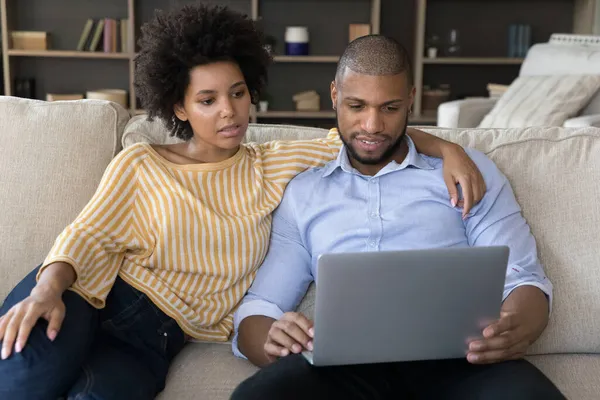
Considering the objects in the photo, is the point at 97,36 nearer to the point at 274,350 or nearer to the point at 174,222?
the point at 174,222

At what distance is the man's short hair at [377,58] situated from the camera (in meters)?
1.54

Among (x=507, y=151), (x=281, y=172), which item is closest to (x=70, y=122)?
(x=281, y=172)

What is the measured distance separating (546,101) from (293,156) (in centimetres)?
217

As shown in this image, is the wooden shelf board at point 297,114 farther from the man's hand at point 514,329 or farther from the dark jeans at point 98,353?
the man's hand at point 514,329

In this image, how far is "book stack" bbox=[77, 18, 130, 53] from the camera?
474 cm

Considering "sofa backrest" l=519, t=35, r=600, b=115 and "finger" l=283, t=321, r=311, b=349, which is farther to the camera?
"sofa backrest" l=519, t=35, r=600, b=115

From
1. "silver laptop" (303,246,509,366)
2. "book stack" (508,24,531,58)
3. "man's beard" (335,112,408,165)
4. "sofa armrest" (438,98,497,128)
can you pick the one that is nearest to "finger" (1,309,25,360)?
"silver laptop" (303,246,509,366)

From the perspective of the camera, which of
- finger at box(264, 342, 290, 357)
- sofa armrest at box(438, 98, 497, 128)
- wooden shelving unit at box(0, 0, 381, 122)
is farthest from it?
wooden shelving unit at box(0, 0, 381, 122)

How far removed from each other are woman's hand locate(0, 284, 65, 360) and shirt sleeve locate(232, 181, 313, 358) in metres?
0.37

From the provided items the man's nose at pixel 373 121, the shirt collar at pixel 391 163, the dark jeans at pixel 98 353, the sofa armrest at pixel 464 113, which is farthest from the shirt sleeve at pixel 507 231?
the sofa armrest at pixel 464 113

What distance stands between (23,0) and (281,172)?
13.0 feet

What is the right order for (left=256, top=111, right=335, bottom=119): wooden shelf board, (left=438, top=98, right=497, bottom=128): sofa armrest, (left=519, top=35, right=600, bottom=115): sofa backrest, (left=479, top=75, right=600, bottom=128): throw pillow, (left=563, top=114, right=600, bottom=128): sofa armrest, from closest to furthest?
(left=563, top=114, right=600, bottom=128): sofa armrest
(left=479, top=75, right=600, bottom=128): throw pillow
(left=519, top=35, right=600, bottom=115): sofa backrest
(left=438, top=98, right=497, bottom=128): sofa armrest
(left=256, top=111, right=335, bottom=119): wooden shelf board

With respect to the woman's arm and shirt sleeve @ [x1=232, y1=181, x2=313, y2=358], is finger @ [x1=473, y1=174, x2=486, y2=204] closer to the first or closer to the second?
the woman's arm

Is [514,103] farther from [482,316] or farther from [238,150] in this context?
[482,316]
